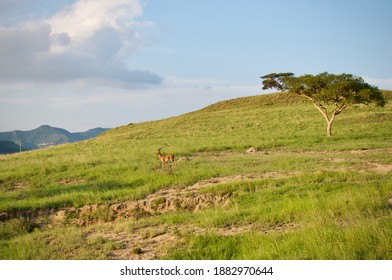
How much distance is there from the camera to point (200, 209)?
12.0 m

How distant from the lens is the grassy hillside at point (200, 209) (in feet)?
22.6

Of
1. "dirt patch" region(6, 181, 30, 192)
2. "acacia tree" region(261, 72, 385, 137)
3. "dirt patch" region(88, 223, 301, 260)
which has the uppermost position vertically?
"acacia tree" region(261, 72, 385, 137)

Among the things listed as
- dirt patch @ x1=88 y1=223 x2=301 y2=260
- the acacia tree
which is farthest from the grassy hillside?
the acacia tree

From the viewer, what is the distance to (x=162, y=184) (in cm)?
1502

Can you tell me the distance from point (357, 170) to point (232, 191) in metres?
5.27

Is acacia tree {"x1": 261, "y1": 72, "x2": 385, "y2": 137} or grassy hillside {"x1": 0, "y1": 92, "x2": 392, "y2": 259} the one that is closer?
grassy hillside {"x1": 0, "y1": 92, "x2": 392, "y2": 259}

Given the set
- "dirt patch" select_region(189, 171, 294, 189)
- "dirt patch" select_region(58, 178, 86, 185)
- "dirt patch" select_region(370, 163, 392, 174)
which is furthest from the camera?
"dirt patch" select_region(58, 178, 86, 185)

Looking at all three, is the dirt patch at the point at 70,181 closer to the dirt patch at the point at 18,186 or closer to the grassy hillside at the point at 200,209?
the grassy hillside at the point at 200,209

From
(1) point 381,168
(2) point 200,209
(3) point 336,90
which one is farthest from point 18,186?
(3) point 336,90

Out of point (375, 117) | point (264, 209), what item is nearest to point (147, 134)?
point (375, 117)

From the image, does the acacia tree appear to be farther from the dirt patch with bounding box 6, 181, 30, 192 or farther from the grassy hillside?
the dirt patch with bounding box 6, 181, 30, 192

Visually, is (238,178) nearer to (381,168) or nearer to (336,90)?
(381,168)

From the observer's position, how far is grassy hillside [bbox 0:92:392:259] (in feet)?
22.6

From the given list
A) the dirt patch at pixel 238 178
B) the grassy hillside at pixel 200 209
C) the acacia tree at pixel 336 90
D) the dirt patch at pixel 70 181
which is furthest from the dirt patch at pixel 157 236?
the acacia tree at pixel 336 90
